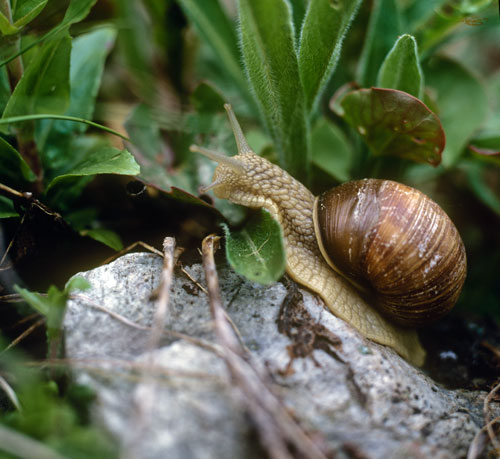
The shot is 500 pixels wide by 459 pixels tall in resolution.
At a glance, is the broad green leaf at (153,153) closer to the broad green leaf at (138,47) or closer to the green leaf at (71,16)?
the broad green leaf at (138,47)

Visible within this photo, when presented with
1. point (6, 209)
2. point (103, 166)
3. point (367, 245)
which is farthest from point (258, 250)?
point (6, 209)

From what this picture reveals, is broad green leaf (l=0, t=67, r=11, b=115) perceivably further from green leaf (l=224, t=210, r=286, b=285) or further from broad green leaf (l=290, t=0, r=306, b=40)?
broad green leaf (l=290, t=0, r=306, b=40)

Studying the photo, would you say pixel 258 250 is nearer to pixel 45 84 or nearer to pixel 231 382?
pixel 231 382

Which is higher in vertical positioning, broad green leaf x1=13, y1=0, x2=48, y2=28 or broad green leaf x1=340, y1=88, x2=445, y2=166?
broad green leaf x1=13, y1=0, x2=48, y2=28

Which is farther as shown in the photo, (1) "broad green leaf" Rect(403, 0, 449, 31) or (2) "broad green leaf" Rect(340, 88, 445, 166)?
(1) "broad green leaf" Rect(403, 0, 449, 31)

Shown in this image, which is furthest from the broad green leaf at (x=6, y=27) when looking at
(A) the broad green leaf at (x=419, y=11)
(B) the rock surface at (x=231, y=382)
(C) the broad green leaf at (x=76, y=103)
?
(A) the broad green leaf at (x=419, y=11)

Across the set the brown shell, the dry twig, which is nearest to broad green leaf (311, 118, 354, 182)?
the brown shell

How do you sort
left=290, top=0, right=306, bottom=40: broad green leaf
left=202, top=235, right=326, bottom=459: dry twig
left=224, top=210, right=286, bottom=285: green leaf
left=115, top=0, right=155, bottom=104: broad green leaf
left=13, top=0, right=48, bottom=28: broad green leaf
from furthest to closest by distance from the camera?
left=115, top=0, right=155, bottom=104: broad green leaf → left=290, top=0, right=306, bottom=40: broad green leaf → left=13, top=0, right=48, bottom=28: broad green leaf → left=224, top=210, right=286, bottom=285: green leaf → left=202, top=235, right=326, bottom=459: dry twig
